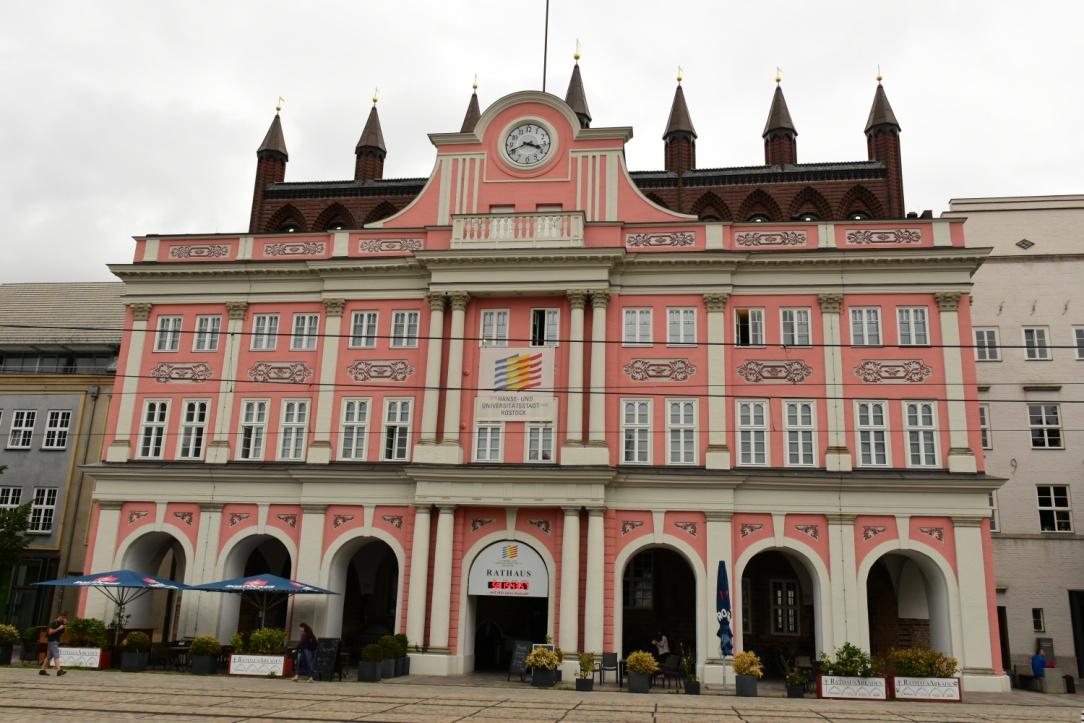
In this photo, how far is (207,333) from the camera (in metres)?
37.6

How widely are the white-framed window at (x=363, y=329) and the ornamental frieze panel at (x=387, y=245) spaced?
8.36 feet

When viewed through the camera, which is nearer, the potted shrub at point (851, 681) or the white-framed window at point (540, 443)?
the potted shrub at point (851, 681)

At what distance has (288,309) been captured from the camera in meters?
37.3

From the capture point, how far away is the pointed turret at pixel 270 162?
50.2 meters

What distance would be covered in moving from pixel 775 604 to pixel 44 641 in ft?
86.3

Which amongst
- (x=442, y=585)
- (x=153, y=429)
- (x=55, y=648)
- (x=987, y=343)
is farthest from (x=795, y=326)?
(x=55, y=648)

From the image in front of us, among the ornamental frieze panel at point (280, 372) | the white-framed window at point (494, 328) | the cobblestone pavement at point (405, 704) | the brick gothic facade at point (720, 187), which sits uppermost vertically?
the brick gothic facade at point (720, 187)

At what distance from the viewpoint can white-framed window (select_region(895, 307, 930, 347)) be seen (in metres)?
33.7

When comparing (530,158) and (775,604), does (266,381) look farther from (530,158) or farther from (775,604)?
(775,604)

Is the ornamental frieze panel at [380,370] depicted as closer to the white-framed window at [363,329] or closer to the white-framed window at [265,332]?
the white-framed window at [363,329]

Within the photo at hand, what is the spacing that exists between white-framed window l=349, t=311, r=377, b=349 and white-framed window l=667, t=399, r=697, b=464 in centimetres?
1168

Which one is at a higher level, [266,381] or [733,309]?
[733,309]

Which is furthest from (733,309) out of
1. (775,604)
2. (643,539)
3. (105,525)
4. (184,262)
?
(105,525)

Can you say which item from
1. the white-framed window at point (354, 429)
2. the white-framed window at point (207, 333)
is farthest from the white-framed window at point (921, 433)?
the white-framed window at point (207, 333)
